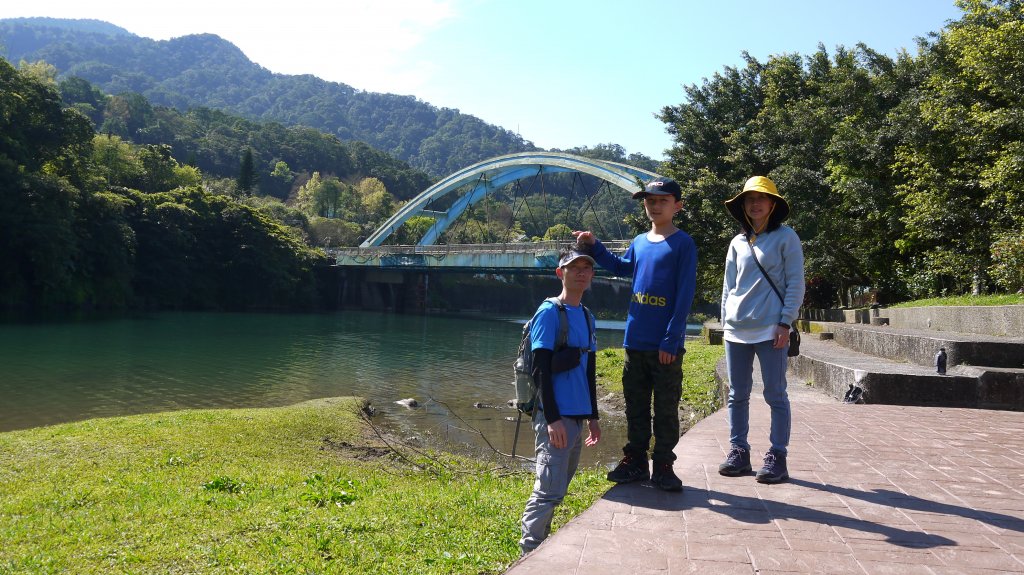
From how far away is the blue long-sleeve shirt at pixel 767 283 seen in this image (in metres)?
3.77

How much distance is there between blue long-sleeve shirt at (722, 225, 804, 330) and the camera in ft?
12.4

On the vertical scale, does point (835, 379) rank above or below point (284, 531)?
above

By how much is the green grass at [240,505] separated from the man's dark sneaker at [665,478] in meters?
0.76

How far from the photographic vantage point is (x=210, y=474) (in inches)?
260

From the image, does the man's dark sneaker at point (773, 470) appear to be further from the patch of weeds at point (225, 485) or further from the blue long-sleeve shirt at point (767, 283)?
the patch of weeds at point (225, 485)

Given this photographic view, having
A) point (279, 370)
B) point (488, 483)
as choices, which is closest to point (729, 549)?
point (488, 483)

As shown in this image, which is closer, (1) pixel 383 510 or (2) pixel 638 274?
(2) pixel 638 274

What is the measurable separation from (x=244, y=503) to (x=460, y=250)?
137 feet

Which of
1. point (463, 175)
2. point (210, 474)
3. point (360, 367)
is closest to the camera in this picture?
point (210, 474)

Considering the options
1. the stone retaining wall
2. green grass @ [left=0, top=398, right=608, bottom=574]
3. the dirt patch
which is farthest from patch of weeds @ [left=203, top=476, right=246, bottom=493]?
the stone retaining wall

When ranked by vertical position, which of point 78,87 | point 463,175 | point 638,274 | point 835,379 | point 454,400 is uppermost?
point 78,87

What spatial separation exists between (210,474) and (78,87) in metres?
95.4

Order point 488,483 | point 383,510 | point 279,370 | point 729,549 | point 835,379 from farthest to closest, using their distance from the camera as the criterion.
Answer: point 279,370, point 835,379, point 488,483, point 383,510, point 729,549

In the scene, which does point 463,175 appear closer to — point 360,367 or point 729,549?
point 360,367
